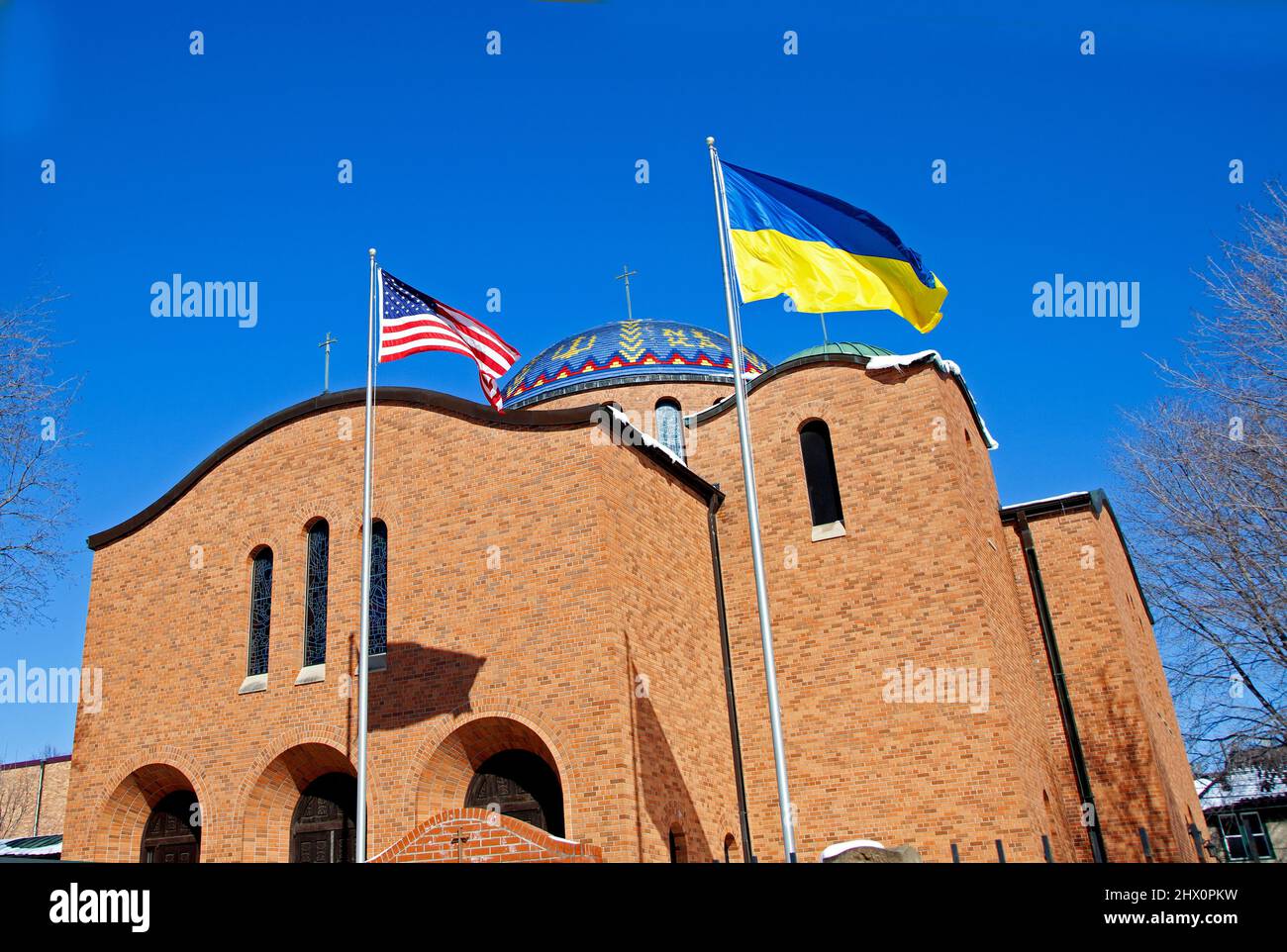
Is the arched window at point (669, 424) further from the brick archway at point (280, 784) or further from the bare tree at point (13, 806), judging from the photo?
the bare tree at point (13, 806)

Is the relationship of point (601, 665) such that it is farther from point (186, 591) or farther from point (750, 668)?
point (186, 591)

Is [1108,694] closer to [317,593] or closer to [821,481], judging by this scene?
[821,481]

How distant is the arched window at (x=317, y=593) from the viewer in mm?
17734

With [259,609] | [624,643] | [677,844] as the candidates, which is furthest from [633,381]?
[677,844]

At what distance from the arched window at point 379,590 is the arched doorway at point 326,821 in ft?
7.41

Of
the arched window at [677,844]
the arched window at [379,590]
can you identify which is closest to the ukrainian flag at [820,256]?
the arched window at [677,844]

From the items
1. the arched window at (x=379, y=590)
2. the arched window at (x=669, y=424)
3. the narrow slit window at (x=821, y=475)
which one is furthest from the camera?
the arched window at (x=669, y=424)

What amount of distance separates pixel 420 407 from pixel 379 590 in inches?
124

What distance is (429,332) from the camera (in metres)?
15.2

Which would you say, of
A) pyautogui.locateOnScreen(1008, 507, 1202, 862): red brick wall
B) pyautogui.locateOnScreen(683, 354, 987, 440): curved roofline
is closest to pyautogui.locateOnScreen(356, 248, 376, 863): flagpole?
pyautogui.locateOnScreen(683, 354, 987, 440): curved roofline

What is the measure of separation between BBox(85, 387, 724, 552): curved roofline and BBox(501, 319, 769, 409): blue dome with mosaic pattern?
375 inches
